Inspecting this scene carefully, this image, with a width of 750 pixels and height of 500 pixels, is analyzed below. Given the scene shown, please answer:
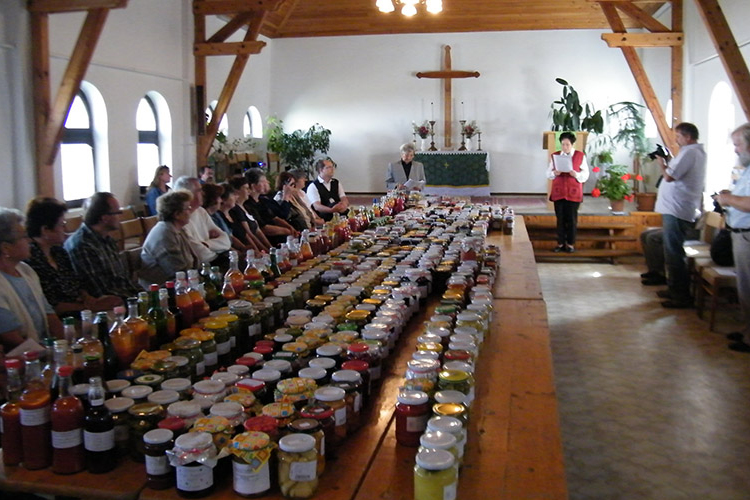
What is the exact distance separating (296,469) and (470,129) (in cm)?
1205

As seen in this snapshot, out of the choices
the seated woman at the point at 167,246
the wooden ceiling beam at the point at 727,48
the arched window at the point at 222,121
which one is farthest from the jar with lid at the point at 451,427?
the arched window at the point at 222,121

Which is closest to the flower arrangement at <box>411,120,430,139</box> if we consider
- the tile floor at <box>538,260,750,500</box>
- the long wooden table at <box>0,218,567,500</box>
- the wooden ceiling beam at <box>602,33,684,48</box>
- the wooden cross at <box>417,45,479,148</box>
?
the wooden cross at <box>417,45,479,148</box>

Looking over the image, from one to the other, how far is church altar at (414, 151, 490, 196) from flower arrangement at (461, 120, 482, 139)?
0.77 m

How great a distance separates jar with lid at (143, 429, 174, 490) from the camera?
1.58m

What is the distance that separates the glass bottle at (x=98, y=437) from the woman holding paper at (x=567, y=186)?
7722 mm

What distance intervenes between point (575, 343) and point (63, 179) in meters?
5.67

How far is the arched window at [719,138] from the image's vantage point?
8.27m

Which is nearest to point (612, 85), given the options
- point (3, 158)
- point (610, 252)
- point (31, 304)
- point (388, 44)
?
point (388, 44)

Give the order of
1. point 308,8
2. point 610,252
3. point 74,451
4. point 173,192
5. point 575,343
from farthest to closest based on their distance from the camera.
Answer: point 308,8, point 610,252, point 575,343, point 173,192, point 74,451

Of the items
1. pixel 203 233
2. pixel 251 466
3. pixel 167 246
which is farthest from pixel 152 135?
pixel 251 466

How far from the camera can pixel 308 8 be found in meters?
12.9

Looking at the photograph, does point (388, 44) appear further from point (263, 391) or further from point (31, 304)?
point (263, 391)

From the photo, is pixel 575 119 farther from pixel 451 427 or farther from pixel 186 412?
pixel 186 412

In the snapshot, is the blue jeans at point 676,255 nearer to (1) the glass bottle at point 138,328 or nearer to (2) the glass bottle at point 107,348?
(1) the glass bottle at point 138,328
